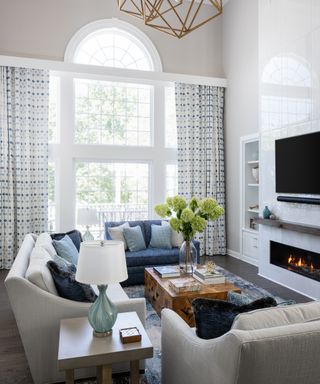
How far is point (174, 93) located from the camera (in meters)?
6.55

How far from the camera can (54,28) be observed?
588cm

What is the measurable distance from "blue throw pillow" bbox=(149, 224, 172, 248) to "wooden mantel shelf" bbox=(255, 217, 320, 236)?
1.41 m

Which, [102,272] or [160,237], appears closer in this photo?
[102,272]

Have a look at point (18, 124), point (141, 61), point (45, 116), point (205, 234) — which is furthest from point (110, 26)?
point (205, 234)

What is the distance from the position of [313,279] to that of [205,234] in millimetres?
A: 2719

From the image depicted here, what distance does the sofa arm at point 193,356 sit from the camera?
133 centimetres

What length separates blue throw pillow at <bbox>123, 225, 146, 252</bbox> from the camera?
192 inches

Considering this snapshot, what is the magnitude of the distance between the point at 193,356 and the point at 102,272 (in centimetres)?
66

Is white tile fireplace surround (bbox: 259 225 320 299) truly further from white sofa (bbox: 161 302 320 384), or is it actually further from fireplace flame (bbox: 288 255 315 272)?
white sofa (bbox: 161 302 320 384)

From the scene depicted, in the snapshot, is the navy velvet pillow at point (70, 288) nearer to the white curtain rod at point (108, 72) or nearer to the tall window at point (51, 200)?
the tall window at point (51, 200)

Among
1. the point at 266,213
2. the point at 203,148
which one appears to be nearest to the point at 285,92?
the point at 266,213

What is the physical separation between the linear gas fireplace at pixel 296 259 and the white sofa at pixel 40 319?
124 inches

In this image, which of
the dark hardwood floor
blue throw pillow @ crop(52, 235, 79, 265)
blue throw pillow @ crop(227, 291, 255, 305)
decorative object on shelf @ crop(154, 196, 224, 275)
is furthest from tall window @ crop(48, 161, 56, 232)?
blue throw pillow @ crop(227, 291, 255, 305)

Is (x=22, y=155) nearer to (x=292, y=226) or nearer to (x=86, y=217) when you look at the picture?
(x=86, y=217)
